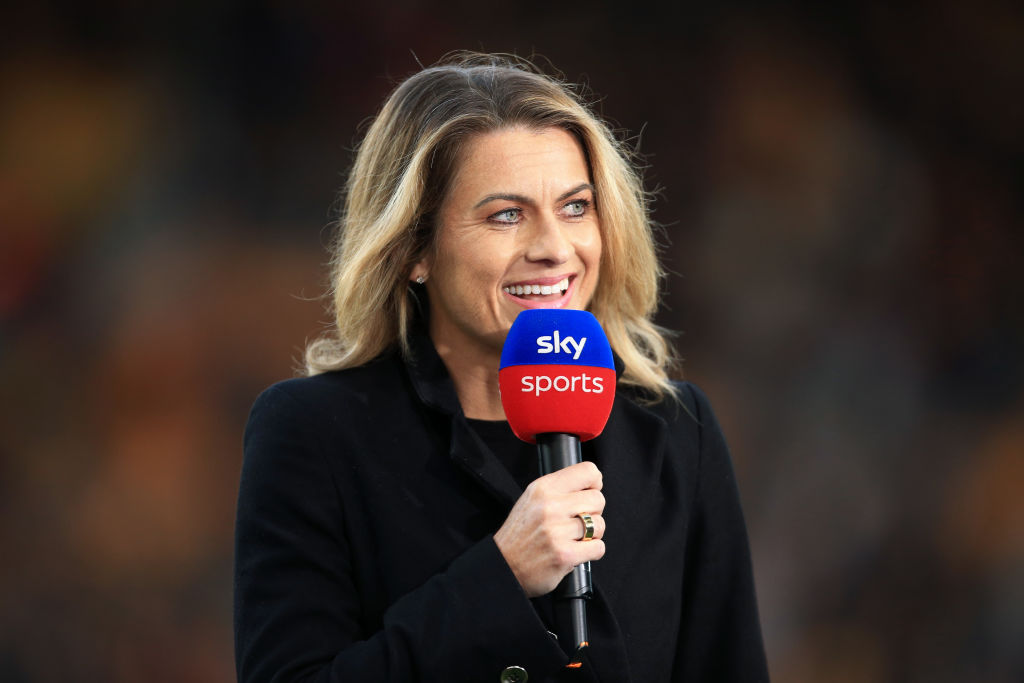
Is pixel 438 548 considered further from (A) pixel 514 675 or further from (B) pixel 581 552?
(B) pixel 581 552

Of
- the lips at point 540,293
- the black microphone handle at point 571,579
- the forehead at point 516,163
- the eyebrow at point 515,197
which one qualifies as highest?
the forehead at point 516,163

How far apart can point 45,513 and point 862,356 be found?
2.81 m

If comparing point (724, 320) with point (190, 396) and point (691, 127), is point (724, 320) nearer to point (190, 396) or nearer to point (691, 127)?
point (691, 127)

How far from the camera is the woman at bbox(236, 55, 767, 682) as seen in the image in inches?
61.5

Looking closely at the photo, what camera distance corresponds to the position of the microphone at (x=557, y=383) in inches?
57.8

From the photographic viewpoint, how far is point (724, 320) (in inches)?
151

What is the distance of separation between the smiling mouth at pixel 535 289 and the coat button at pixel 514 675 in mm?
605

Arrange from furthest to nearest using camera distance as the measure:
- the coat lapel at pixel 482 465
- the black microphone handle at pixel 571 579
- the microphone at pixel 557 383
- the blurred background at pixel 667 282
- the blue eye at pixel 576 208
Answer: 1. the blurred background at pixel 667 282
2. the blue eye at pixel 576 208
3. the coat lapel at pixel 482 465
4. the microphone at pixel 557 383
5. the black microphone handle at pixel 571 579

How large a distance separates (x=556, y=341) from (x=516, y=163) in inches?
15.7

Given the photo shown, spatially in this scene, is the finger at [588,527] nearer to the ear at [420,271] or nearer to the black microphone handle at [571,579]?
the black microphone handle at [571,579]

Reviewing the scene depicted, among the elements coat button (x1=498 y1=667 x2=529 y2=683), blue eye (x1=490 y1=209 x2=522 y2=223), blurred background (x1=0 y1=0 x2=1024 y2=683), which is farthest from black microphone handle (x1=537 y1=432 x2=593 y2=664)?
blurred background (x1=0 y1=0 x2=1024 y2=683)

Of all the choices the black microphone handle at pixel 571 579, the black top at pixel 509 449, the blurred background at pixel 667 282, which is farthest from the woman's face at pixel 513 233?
the blurred background at pixel 667 282

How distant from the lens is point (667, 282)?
12.6 feet

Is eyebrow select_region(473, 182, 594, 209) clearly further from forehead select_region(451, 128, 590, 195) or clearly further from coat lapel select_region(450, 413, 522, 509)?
coat lapel select_region(450, 413, 522, 509)
